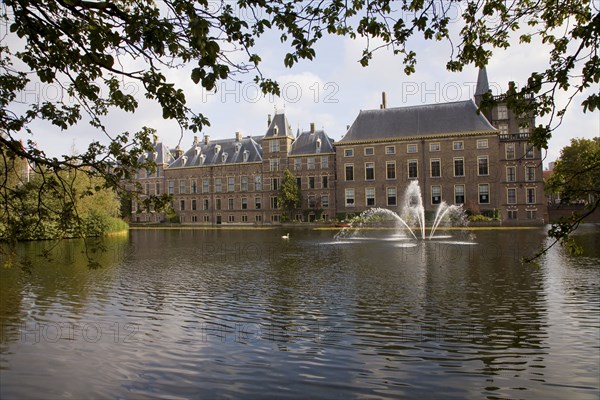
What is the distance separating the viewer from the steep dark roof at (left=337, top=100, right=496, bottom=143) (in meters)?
44.4

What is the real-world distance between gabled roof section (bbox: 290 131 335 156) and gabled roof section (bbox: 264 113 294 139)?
5.08 ft

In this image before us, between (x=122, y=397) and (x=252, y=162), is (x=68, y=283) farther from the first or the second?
(x=252, y=162)

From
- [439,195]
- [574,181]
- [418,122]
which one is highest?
[418,122]

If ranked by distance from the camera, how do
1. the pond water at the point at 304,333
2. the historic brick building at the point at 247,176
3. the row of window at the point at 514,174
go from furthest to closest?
the historic brick building at the point at 247,176, the row of window at the point at 514,174, the pond water at the point at 304,333

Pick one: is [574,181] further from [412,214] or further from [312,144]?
[312,144]

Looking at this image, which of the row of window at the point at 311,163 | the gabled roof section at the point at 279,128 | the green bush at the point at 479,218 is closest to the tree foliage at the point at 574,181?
the green bush at the point at 479,218

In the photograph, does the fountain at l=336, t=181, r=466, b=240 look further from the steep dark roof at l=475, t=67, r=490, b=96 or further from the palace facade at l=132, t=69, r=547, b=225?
the steep dark roof at l=475, t=67, r=490, b=96

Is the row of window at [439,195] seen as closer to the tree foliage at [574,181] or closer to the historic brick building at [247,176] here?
the historic brick building at [247,176]

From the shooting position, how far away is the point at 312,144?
52469 millimetres

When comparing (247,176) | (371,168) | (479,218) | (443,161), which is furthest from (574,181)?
(247,176)

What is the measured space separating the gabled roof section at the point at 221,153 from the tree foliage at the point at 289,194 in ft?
19.6

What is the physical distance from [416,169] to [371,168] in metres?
4.89

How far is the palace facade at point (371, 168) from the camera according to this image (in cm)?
4369

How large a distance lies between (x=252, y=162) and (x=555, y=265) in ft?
145
